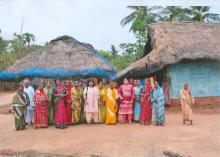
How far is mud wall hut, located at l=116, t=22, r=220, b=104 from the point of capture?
44.1 ft

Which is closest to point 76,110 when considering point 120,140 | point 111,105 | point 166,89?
point 111,105

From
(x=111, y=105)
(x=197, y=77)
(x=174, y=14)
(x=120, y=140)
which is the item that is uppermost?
(x=174, y=14)

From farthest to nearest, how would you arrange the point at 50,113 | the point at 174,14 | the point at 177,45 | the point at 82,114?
1. the point at 174,14
2. the point at 177,45
3. the point at 82,114
4. the point at 50,113

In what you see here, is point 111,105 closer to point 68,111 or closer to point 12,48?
point 68,111

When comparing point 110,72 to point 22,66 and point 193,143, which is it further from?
point 193,143

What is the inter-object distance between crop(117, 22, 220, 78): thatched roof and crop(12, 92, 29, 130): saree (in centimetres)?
494

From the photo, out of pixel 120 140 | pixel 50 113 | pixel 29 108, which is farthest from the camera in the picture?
pixel 29 108

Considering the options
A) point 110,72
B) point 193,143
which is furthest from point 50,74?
point 193,143

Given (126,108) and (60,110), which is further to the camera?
(126,108)

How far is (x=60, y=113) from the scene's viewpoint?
32.9 ft

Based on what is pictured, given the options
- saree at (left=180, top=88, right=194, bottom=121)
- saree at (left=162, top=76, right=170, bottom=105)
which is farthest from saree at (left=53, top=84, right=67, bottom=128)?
→ saree at (left=162, top=76, right=170, bottom=105)

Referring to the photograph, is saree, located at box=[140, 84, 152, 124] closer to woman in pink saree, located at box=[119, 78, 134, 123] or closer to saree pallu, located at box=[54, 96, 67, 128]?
woman in pink saree, located at box=[119, 78, 134, 123]

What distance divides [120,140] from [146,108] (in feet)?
7.52

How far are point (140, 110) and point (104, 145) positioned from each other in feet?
9.35
